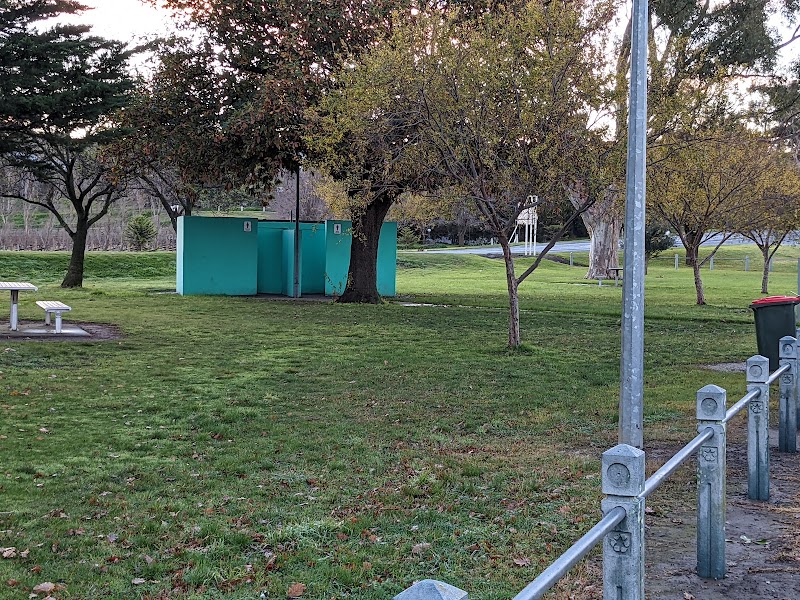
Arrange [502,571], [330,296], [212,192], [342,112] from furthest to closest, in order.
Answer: [212,192] < [330,296] < [342,112] < [502,571]

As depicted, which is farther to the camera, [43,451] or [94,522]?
[43,451]

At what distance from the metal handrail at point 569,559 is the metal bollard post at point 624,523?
0.05 m

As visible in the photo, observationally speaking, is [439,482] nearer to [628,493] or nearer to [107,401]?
[628,493]

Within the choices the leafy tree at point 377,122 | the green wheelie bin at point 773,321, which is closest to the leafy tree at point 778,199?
the leafy tree at point 377,122

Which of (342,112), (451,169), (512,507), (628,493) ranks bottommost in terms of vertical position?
(512,507)

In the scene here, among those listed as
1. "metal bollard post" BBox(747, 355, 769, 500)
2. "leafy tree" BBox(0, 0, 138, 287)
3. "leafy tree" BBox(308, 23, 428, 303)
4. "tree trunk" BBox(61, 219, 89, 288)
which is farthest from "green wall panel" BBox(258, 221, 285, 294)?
"metal bollard post" BBox(747, 355, 769, 500)

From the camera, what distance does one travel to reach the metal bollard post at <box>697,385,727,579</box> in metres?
5.06

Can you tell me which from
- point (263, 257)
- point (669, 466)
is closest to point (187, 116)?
point (263, 257)

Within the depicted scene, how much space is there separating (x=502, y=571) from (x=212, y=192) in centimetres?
4229

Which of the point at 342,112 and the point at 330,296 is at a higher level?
the point at 342,112

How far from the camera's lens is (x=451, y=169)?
14.9m

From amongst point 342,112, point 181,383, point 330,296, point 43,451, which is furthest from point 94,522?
point 330,296

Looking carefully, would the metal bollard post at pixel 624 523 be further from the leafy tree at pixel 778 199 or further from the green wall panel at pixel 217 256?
the green wall panel at pixel 217 256

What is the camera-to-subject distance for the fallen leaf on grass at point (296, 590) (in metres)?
4.78
